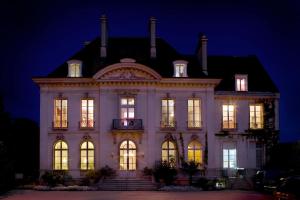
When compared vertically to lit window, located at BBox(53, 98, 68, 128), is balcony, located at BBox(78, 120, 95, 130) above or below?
below

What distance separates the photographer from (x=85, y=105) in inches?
1762

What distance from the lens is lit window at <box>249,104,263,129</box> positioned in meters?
46.3

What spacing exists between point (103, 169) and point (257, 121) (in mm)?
12312

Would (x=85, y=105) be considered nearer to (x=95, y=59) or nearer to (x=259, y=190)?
(x=95, y=59)

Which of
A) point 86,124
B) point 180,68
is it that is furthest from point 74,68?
point 180,68

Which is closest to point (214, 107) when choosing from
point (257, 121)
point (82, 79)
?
point (257, 121)

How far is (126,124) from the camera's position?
43750mm

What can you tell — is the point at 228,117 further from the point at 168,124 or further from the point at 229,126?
the point at 168,124

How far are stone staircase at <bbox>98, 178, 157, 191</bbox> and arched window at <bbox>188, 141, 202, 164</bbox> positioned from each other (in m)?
4.16

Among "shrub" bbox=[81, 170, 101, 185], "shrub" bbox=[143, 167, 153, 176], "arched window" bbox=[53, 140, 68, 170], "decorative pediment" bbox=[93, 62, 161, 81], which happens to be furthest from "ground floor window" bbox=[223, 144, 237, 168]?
"arched window" bbox=[53, 140, 68, 170]

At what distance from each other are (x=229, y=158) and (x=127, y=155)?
7.73 metres

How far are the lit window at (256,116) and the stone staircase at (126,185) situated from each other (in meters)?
9.51

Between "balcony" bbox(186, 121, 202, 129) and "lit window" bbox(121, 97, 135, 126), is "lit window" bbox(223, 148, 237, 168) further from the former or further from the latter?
"lit window" bbox(121, 97, 135, 126)

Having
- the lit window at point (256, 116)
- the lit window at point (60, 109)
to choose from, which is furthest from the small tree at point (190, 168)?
the lit window at point (60, 109)
